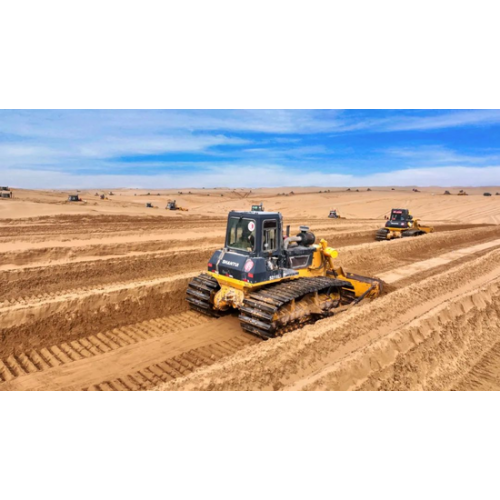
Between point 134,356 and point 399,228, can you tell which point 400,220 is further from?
point 134,356

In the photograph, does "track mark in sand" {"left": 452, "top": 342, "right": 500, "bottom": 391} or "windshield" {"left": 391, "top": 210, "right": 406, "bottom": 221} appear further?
"windshield" {"left": 391, "top": 210, "right": 406, "bottom": 221}

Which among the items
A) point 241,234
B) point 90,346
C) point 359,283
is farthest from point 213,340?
point 359,283

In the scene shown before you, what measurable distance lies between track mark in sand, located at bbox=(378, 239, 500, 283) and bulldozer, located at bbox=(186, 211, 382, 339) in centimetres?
461

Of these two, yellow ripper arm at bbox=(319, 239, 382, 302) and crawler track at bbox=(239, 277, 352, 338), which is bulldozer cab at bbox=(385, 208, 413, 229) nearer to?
yellow ripper arm at bbox=(319, 239, 382, 302)

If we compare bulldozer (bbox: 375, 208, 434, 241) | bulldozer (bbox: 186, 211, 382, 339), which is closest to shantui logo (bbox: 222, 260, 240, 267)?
bulldozer (bbox: 186, 211, 382, 339)

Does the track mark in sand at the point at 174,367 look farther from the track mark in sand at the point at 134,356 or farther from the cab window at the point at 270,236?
the cab window at the point at 270,236

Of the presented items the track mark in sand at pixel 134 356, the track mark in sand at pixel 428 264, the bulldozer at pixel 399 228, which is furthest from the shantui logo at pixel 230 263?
the bulldozer at pixel 399 228

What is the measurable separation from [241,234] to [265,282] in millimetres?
1113

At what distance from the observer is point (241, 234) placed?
7434 mm

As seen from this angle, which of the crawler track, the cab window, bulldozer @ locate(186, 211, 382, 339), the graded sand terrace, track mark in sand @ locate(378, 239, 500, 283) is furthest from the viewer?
track mark in sand @ locate(378, 239, 500, 283)

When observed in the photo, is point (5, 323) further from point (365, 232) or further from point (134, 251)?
point (365, 232)

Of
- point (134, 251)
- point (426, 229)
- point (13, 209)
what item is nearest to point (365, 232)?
point (426, 229)

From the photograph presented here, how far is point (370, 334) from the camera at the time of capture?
6762 mm

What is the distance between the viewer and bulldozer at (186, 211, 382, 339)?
22.0 ft
